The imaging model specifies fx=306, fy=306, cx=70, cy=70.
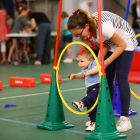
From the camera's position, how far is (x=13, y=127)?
3283mm

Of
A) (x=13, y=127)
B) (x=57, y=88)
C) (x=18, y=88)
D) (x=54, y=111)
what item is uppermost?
(x=57, y=88)

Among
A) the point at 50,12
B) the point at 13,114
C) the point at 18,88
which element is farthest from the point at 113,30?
the point at 50,12

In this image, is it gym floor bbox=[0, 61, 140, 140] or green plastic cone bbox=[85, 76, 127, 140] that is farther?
gym floor bbox=[0, 61, 140, 140]

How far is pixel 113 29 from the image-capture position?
2.91m

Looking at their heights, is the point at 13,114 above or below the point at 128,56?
below

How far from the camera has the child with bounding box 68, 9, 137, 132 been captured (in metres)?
2.93

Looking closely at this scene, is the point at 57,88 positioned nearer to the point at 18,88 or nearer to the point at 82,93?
the point at 82,93

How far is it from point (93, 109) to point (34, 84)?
311 centimetres

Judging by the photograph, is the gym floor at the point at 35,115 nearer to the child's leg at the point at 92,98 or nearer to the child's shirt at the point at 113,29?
the child's leg at the point at 92,98

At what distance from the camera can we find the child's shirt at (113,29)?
289cm

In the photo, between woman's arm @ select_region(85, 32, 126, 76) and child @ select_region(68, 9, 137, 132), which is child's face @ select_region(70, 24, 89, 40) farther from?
woman's arm @ select_region(85, 32, 126, 76)

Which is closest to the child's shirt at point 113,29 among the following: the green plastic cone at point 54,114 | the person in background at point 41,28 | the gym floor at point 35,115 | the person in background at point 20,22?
the green plastic cone at point 54,114

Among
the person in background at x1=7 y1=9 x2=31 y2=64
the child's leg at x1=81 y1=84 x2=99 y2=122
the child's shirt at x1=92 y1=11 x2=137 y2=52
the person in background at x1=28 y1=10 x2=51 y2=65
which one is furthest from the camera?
the person in background at x1=7 y1=9 x2=31 y2=64

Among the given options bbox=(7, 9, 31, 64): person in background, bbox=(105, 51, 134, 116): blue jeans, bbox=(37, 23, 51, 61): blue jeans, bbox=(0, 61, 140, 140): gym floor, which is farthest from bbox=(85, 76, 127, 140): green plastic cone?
bbox=(7, 9, 31, 64): person in background
